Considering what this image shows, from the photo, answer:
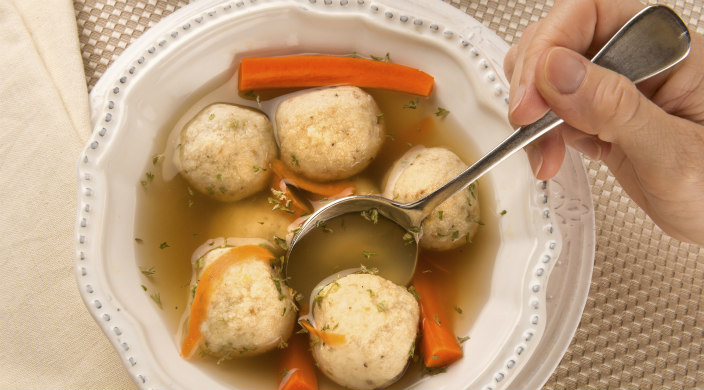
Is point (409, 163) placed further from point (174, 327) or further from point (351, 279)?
point (174, 327)

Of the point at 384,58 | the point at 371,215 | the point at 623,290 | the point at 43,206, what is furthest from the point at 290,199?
the point at 623,290

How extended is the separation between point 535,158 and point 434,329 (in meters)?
0.48

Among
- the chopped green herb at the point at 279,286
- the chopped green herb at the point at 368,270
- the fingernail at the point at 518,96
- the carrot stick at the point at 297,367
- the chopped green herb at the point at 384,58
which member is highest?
the fingernail at the point at 518,96

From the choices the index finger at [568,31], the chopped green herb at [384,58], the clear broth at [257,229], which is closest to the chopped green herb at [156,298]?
the clear broth at [257,229]

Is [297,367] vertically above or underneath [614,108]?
underneath

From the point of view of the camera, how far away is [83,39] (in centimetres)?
163

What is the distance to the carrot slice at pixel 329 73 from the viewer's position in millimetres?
1477

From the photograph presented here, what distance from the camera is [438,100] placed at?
153 centimetres

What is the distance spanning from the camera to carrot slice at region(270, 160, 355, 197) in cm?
149

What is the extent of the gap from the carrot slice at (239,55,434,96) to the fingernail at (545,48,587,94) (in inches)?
16.0

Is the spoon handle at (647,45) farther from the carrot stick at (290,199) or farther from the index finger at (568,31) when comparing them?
the carrot stick at (290,199)

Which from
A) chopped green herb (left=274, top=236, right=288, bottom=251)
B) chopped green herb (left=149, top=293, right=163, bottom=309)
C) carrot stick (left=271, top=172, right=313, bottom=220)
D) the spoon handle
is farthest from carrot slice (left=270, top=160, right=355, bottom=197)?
the spoon handle

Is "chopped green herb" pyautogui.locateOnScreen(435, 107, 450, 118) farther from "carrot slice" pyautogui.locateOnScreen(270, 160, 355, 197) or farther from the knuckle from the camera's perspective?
the knuckle

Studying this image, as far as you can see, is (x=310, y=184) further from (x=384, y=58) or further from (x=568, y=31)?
(x=568, y=31)
